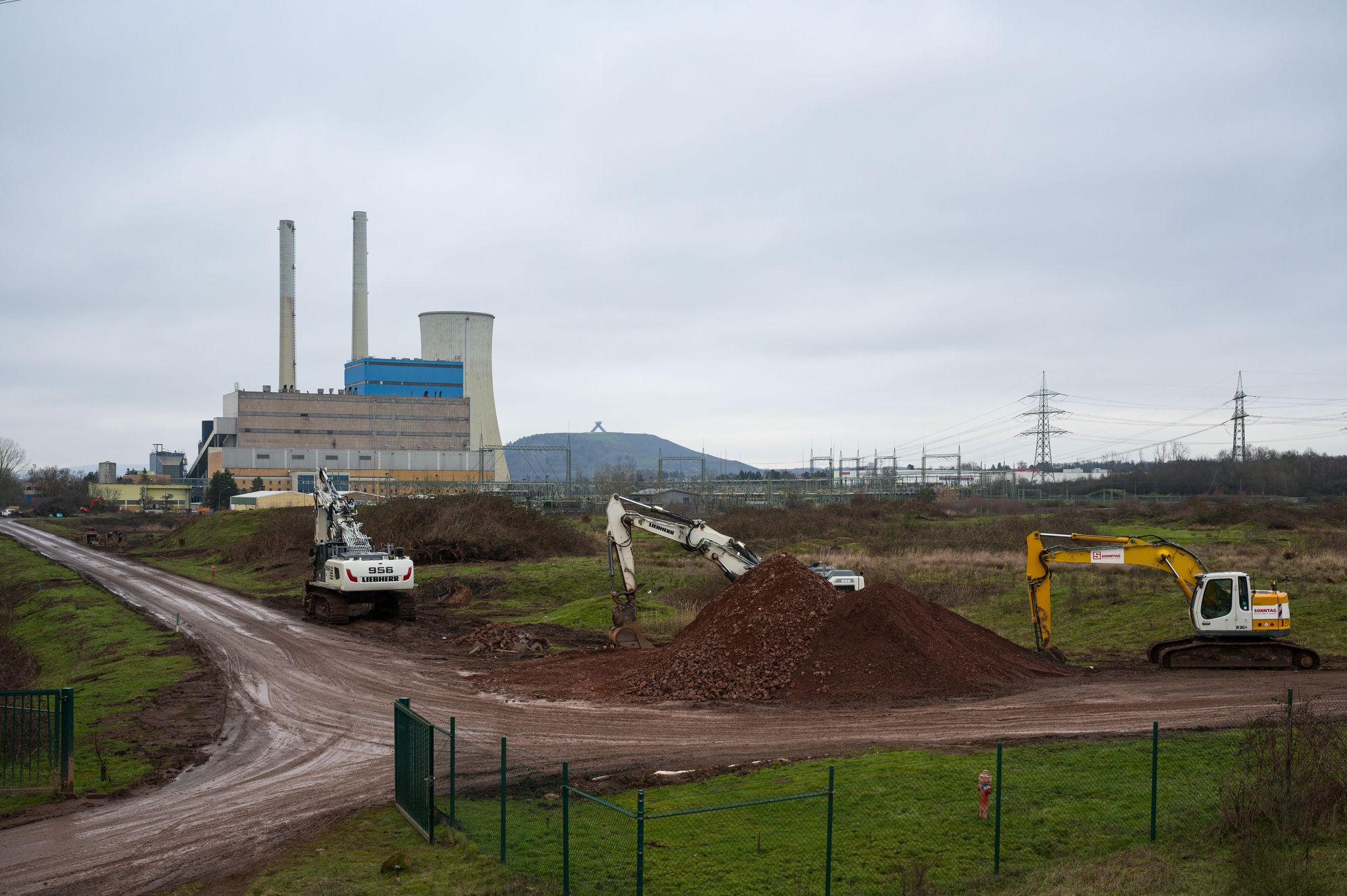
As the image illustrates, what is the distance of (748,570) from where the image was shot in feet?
92.9

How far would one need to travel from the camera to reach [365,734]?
20.6 meters

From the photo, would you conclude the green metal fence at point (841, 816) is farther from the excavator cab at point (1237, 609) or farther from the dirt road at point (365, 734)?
the excavator cab at point (1237, 609)

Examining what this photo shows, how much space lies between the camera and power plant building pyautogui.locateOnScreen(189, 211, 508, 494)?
124 metres

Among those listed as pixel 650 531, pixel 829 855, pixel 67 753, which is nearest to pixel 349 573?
pixel 650 531

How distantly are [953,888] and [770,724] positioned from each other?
9474 millimetres

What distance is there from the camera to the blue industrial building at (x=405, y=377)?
129625 mm

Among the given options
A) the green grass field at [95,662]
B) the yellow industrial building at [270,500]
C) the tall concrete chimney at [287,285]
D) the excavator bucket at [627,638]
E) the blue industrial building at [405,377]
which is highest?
the tall concrete chimney at [287,285]

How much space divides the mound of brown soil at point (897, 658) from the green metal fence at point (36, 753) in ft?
46.9

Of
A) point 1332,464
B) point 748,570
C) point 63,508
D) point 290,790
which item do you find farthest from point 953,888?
point 63,508

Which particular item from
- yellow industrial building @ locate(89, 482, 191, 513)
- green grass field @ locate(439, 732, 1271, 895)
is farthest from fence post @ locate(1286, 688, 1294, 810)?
yellow industrial building @ locate(89, 482, 191, 513)

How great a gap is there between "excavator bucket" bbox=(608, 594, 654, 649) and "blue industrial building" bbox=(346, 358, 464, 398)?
103446 millimetres

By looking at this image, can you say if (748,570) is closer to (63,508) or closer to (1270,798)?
(1270,798)

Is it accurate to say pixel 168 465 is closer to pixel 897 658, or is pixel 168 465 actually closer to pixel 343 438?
pixel 343 438

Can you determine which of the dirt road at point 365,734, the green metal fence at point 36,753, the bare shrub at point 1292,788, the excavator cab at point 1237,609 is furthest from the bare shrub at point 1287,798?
the green metal fence at point 36,753
